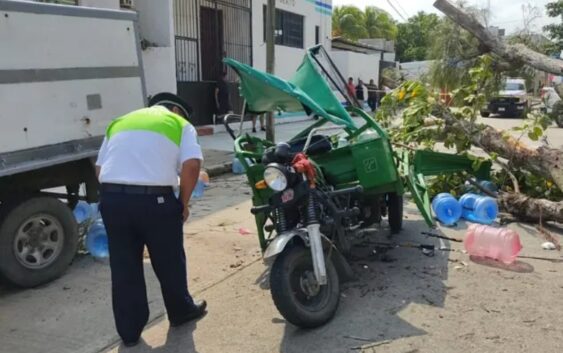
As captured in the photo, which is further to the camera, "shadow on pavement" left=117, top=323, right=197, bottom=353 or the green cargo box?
the green cargo box

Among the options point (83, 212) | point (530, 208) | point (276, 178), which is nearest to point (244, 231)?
point (83, 212)

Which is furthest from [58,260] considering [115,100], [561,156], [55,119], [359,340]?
[561,156]

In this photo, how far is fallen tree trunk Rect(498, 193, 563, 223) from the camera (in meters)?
6.47

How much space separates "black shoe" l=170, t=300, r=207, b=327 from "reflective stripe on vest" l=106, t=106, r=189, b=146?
123 centimetres

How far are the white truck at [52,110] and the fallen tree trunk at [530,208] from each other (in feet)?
14.2

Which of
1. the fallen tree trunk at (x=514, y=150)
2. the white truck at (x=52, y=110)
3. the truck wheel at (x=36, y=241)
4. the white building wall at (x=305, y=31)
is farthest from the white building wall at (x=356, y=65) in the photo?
the truck wheel at (x=36, y=241)

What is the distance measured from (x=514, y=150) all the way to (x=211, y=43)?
434 inches

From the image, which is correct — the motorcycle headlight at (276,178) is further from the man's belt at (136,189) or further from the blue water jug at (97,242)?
the blue water jug at (97,242)

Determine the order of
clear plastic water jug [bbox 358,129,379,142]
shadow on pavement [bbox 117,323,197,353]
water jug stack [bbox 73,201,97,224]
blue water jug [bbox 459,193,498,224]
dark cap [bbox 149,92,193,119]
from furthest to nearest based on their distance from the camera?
blue water jug [bbox 459,193,498,224], water jug stack [bbox 73,201,97,224], clear plastic water jug [bbox 358,129,379,142], dark cap [bbox 149,92,193,119], shadow on pavement [bbox 117,323,197,353]

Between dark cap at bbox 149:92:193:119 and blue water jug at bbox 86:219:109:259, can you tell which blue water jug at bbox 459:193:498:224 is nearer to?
dark cap at bbox 149:92:193:119

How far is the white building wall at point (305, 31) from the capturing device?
1828cm

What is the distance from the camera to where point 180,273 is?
3.93 metres

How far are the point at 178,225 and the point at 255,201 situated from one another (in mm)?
1363

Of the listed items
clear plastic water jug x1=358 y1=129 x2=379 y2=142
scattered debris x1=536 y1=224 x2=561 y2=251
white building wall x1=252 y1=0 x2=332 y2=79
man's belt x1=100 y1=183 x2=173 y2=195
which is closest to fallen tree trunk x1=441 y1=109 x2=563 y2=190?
scattered debris x1=536 y1=224 x2=561 y2=251
